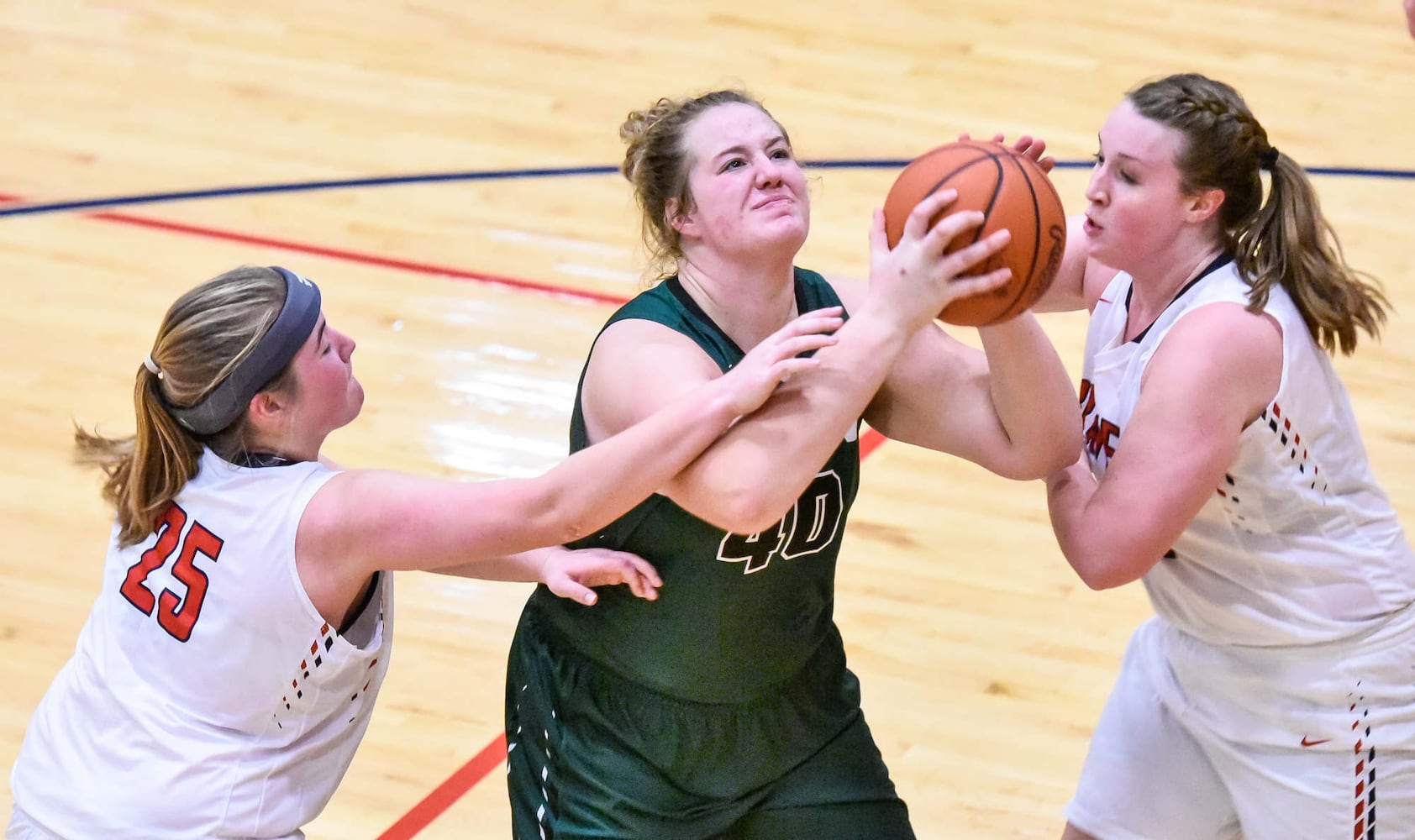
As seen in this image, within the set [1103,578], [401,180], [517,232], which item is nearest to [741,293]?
[1103,578]

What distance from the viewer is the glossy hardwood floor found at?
195 inches

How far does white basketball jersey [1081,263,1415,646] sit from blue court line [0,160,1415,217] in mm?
Result: 4082

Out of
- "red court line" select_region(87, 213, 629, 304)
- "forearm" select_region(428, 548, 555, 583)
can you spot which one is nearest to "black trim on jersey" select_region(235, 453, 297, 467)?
"forearm" select_region(428, 548, 555, 583)

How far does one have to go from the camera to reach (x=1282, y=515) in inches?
129

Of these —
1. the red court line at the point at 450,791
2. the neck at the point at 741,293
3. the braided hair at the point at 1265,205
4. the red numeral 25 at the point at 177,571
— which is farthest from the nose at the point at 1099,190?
the red court line at the point at 450,791

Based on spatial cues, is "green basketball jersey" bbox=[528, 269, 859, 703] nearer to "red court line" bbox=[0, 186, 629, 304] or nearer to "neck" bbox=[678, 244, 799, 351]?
"neck" bbox=[678, 244, 799, 351]

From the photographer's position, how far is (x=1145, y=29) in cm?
912

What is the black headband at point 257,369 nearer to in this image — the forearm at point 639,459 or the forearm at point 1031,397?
the forearm at point 639,459

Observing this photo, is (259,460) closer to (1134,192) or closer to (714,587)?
(714,587)

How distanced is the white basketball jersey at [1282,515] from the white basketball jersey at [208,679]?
1466mm

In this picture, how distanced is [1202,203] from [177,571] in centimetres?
198

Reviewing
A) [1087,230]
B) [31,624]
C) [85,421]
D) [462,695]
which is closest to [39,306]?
[85,421]

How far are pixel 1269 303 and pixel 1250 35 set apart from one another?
6.43 meters

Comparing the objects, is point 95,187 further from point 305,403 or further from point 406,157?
point 305,403
